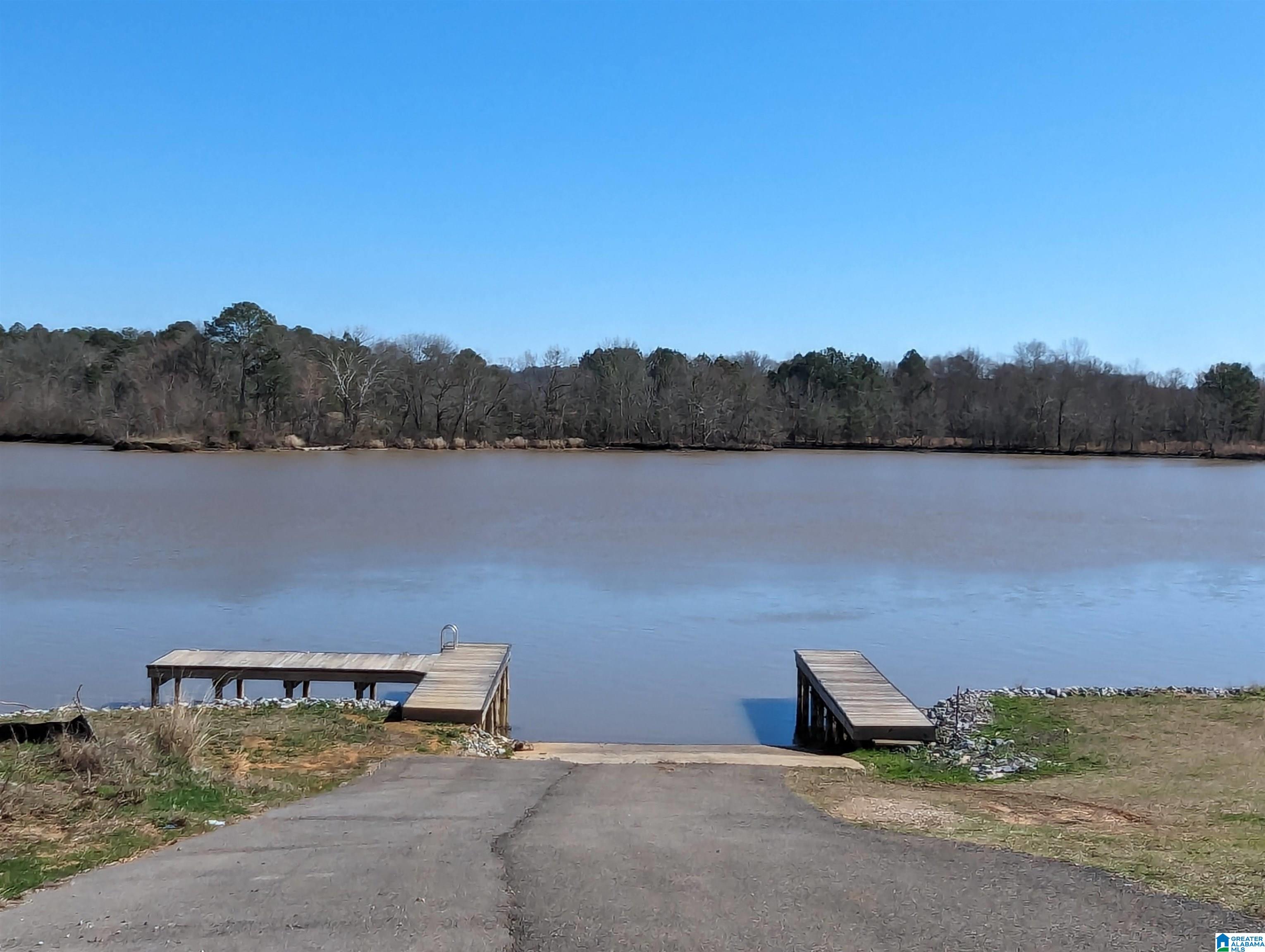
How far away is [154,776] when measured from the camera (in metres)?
6.73

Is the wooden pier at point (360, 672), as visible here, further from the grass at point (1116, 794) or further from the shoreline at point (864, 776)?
the grass at point (1116, 794)

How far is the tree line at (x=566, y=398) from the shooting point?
71.2 metres

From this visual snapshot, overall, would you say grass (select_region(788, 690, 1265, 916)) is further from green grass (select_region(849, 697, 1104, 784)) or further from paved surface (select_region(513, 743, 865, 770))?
paved surface (select_region(513, 743, 865, 770))

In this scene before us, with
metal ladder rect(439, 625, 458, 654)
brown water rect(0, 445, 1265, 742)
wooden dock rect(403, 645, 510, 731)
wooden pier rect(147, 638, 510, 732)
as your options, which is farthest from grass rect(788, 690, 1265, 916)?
metal ladder rect(439, 625, 458, 654)

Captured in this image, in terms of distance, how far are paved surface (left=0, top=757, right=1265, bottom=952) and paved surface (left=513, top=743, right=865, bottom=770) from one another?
2760 millimetres

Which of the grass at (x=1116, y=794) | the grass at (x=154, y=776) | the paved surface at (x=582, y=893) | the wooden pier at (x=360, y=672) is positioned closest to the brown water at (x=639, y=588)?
the wooden pier at (x=360, y=672)

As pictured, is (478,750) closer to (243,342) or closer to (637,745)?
(637,745)

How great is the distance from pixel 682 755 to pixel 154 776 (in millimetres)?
4903

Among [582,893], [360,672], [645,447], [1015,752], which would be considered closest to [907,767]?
[1015,752]

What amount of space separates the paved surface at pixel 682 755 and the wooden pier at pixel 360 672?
110 cm

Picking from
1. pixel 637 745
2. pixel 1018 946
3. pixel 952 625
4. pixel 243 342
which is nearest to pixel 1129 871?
pixel 1018 946

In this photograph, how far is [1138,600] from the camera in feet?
64.3

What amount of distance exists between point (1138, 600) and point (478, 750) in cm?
1486

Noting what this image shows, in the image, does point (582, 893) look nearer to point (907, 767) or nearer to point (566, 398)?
point (907, 767)
